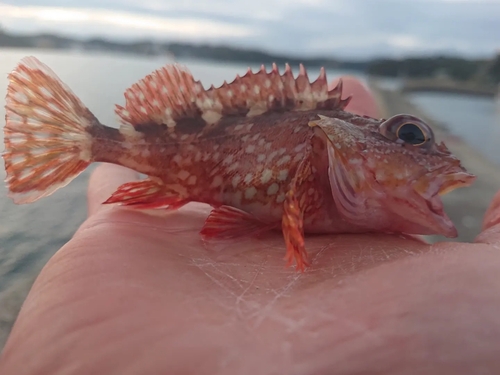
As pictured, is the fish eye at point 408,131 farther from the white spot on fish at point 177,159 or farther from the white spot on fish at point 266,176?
the white spot on fish at point 177,159

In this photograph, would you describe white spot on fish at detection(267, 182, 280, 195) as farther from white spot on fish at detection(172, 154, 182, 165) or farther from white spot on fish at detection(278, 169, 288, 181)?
white spot on fish at detection(172, 154, 182, 165)

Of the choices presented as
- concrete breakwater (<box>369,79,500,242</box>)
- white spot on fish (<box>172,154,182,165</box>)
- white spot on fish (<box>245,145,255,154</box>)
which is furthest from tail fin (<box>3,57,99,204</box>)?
concrete breakwater (<box>369,79,500,242</box>)

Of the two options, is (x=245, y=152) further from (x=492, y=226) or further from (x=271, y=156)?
(x=492, y=226)

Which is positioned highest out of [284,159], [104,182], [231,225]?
[284,159]

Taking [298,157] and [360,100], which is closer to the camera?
[298,157]

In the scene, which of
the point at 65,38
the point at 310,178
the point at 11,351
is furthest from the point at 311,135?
the point at 65,38

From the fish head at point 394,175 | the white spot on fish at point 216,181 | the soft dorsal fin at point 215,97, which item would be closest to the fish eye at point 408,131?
the fish head at point 394,175

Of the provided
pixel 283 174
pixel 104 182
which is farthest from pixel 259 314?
pixel 104 182
